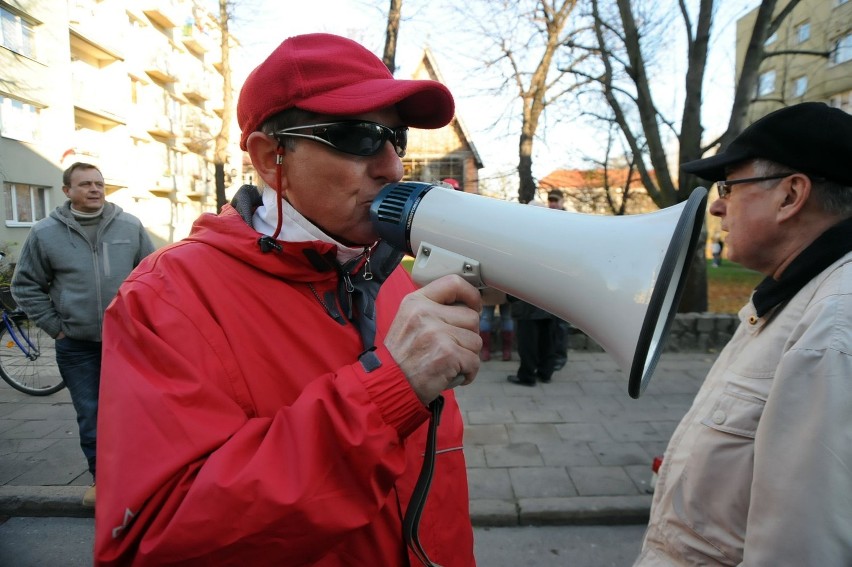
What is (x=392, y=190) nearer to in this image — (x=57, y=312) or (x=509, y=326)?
(x=57, y=312)

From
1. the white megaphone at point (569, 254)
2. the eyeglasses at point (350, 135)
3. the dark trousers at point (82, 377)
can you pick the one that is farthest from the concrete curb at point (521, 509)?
the eyeglasses at point (350, 135)

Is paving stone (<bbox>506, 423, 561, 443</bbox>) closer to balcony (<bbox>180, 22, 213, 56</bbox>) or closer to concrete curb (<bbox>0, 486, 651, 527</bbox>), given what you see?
concrete curb (<bbox>0, 486, 651, 527</bbox>)

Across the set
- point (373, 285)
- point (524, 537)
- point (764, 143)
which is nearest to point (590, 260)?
point (373, 285)

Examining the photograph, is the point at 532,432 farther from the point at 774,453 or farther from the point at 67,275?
the point at 67,275

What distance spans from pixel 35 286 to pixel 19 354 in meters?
2.95

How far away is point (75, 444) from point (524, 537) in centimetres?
390

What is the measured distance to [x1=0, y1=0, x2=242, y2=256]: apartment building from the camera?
54.8 feet

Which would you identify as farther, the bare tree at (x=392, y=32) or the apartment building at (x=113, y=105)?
the apartment building at (x=113, y=105)

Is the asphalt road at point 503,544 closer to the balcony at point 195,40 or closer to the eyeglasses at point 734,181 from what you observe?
the eyeglasses at point 734,181

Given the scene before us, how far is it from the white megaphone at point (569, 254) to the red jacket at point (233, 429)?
31 centimetres

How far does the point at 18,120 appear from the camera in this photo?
1741cm

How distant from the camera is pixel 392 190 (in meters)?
1.19

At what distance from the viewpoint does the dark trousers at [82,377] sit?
360cm

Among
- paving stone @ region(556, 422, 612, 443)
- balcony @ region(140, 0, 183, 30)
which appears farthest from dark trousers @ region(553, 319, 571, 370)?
balcony @ region(140, 0, 183, 30)
